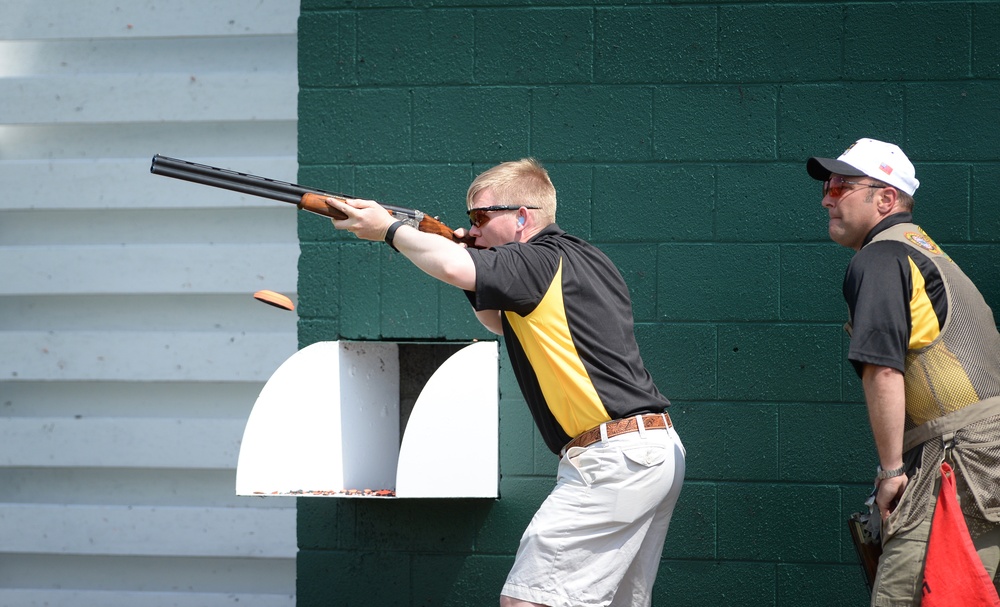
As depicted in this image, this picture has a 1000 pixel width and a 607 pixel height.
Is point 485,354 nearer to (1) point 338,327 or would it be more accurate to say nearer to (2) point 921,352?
(1) point 338,327

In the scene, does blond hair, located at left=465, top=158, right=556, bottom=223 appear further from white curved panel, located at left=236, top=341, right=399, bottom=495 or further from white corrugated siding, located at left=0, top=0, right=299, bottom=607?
white corrugated siding, located at left=0, top=0, right=299, bottom=607

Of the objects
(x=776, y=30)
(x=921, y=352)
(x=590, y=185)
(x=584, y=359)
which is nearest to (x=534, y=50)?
(x=590, y=185)

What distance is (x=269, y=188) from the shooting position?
3404 millimetres

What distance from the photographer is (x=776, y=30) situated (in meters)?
4.08

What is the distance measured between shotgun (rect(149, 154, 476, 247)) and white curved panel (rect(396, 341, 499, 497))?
51 centimetres

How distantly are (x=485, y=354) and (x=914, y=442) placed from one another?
1.50 metres

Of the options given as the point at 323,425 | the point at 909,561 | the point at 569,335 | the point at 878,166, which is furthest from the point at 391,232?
the point at 909,561

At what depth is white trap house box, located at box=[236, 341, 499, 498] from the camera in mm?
3699

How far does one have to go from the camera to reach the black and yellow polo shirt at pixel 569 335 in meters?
3.08

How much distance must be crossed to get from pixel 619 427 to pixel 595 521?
0.28 m

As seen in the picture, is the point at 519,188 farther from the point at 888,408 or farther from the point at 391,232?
the point at 888,408

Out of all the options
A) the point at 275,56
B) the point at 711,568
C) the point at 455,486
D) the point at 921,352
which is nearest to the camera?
the point at 921,352

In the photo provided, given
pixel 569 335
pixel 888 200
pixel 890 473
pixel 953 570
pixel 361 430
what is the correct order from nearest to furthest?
1. pixel 953 570
2. pixel 890 473
3. pixel 569 335
4. pixel 888 200
5. pixel 361 430

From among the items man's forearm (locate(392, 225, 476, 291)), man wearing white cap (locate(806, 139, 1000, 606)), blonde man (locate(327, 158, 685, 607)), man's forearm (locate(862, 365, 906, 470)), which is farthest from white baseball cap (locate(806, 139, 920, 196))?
man's forearm (locate(392, 225, 476, 291))
